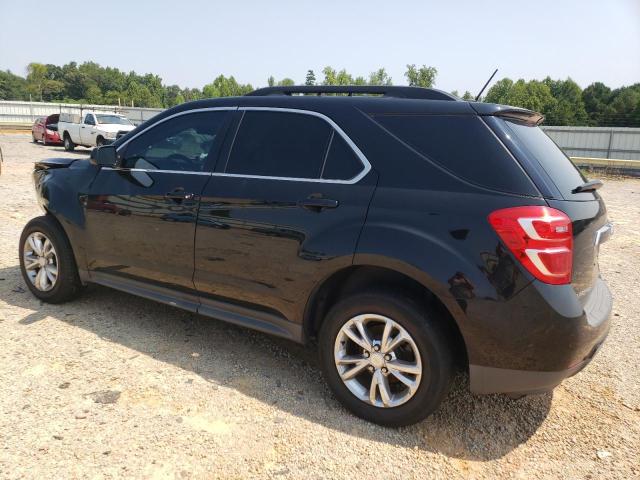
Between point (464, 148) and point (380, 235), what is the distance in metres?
0.64

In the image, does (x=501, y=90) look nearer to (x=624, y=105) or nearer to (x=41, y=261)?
(x=624, y=105)

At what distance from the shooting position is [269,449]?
264cm

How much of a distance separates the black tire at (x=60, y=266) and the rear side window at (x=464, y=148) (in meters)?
2.99

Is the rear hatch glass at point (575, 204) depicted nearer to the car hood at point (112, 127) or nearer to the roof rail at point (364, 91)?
the roof rail at point (364, 91)

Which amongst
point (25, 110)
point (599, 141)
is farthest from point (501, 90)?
point (25, 110)

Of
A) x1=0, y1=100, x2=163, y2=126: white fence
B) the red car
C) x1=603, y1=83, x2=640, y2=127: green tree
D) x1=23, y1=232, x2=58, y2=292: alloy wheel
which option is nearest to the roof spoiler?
x1=23, y1=232, x2=58, y2=292: alloy wheel

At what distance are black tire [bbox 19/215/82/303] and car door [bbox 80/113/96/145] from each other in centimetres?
1843

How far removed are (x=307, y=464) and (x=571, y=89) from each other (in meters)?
82.6

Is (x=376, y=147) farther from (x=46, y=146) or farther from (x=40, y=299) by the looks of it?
(x=46, y=146)

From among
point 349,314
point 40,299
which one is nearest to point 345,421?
point 349,314

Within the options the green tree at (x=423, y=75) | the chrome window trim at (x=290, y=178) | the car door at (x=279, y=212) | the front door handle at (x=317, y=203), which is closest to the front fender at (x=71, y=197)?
the chrome window trim at (x=290, y=178)

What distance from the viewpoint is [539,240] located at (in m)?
2.39

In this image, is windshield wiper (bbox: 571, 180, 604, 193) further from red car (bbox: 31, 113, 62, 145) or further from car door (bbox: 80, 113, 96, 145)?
red car (bbox: 31, 113, 62, 145)

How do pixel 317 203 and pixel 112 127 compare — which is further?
pixel 112 127
